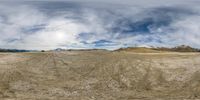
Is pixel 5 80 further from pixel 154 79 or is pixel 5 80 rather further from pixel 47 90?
pixel 154 79

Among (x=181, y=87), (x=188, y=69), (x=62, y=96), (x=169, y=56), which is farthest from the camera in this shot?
(x=169, y=56)

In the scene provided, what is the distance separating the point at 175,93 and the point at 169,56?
1258 cm

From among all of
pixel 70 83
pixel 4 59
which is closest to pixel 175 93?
pixel 70 83

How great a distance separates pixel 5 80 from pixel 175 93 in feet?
54.8

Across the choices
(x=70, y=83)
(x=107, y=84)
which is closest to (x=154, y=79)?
(x=107, y=84)

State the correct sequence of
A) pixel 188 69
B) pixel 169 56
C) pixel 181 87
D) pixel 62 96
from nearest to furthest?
pixel 62 96, pixel 181 87, pixel 188 69, pixel 169 56

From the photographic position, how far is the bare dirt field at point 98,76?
43781mm

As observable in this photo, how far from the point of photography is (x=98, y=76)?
4834cm

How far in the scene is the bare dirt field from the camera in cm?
4378

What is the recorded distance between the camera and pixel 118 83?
46.8 meters

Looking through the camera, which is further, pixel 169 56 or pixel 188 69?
pixel 169 56

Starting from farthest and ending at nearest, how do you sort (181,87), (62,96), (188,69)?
(188,69), (181,87), (62,96)

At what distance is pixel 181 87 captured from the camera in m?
46.1

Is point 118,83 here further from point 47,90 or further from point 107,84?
point 47,90
